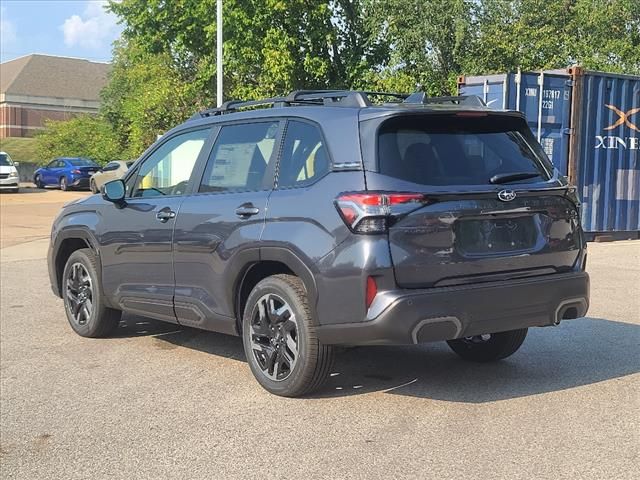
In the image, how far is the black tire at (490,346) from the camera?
230 inches

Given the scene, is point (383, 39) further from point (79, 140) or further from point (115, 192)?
point (79, 140)

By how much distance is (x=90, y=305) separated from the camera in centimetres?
704

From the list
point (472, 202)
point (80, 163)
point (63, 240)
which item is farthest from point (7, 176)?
point (472, 202)

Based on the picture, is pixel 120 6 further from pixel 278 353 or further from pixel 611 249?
pixel 278 353

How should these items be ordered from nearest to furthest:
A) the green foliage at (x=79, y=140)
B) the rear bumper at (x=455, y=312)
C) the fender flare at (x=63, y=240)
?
the rear bumper at (x=455, y=312) < the fender flare at (x=63, y=240) < the green foliage at (x=79, y=140)

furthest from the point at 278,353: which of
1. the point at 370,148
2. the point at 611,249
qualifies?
the point at 611,249

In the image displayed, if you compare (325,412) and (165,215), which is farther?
(165,215)

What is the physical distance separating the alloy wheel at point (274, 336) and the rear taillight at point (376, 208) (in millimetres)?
800

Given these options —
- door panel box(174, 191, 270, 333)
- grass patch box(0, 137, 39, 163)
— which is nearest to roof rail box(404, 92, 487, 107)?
door panel box(174, 191, 270, 333)

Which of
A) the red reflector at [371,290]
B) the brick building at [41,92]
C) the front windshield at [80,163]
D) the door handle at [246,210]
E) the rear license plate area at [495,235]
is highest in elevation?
the brick building at [41,92]

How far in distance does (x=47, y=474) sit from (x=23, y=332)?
372 cm

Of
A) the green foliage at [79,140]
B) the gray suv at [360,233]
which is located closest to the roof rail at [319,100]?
the gray suv at [360,233]

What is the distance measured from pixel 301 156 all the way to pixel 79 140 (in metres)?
47.6

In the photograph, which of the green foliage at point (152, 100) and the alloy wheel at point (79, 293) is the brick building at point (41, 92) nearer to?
the green foliage at point (152, 100)
